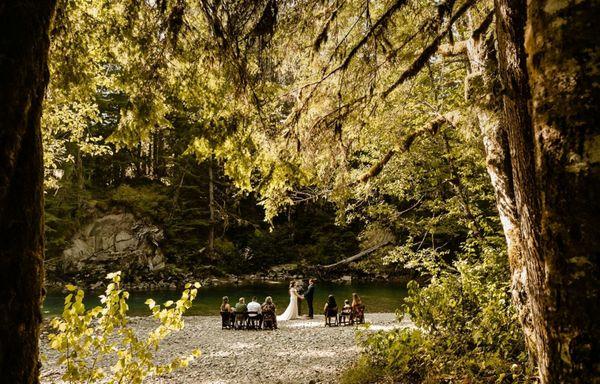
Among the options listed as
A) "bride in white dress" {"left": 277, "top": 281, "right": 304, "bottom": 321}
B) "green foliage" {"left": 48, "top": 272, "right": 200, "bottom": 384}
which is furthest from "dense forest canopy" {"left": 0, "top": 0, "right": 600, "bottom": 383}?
"bride in white dress" {"left": 277, "top": 281, "right": 304, "bottom": 321}

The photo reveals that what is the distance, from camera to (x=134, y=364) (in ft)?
11.0

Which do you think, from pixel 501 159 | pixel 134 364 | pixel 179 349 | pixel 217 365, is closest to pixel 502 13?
Result: pixel 134 364

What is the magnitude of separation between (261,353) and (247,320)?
14.1ft

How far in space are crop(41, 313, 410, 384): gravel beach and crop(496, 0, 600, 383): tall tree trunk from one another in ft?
20.0

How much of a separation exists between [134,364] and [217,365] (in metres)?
6.41

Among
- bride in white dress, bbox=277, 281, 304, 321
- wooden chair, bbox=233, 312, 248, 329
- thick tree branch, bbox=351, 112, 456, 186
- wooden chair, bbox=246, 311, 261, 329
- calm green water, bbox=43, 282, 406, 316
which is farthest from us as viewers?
calm green water, bbox=43, 282, 406, 316

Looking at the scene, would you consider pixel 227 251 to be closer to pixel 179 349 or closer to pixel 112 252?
pixel 112 252

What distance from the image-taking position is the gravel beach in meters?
8.05

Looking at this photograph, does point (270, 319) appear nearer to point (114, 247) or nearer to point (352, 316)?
point (352, 316)

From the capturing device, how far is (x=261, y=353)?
10.3 meters

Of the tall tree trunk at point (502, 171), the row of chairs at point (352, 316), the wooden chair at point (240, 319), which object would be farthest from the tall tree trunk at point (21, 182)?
the row of chairs at point (352, 316)

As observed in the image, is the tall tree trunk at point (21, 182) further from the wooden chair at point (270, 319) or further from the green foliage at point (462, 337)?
the wooden chair at point (270, 319)

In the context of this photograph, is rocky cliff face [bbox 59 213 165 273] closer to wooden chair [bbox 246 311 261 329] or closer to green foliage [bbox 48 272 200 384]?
wooden chair [bbox 246 311 261 329]

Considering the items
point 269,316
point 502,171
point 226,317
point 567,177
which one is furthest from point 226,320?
point 567,177
